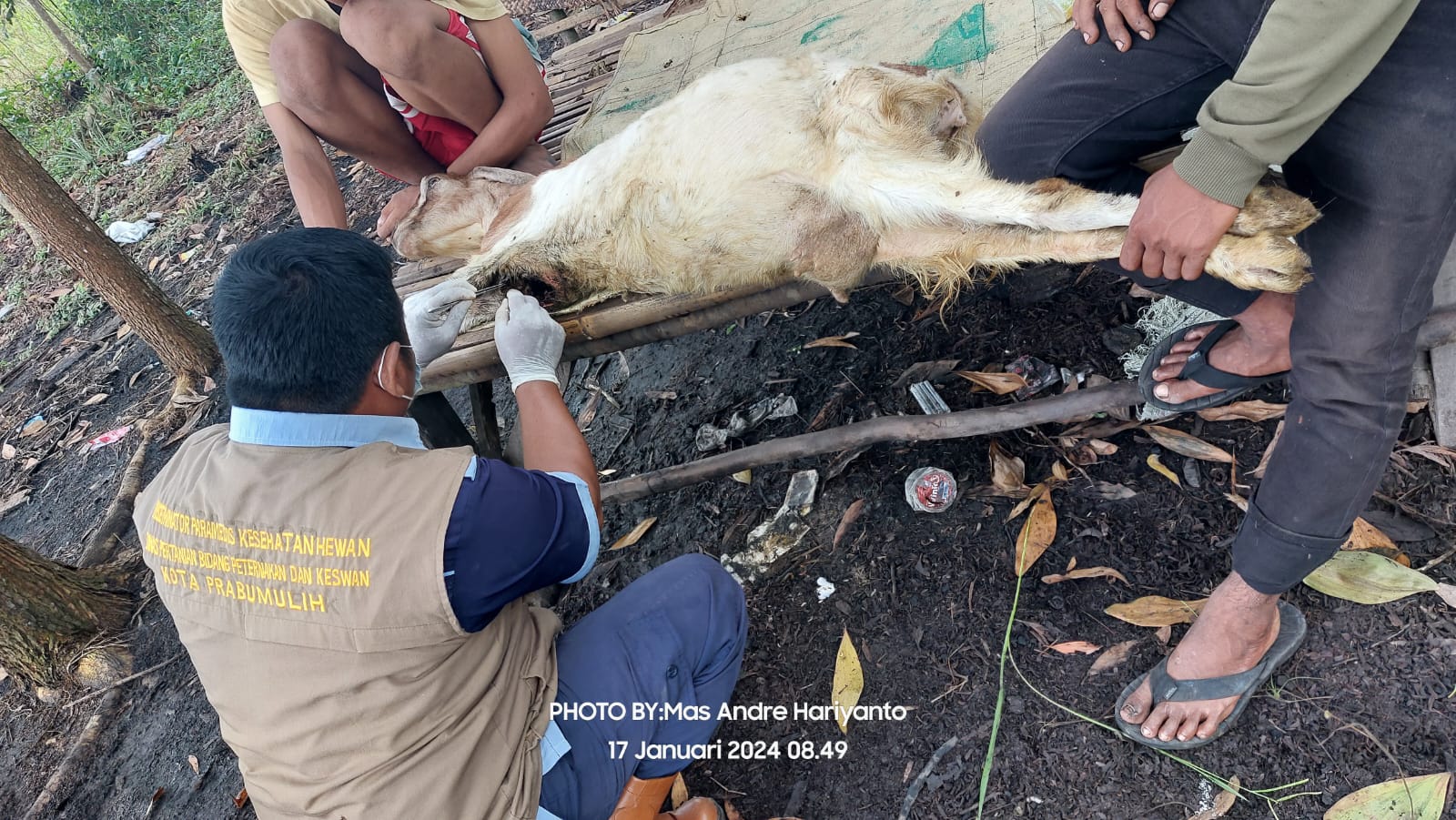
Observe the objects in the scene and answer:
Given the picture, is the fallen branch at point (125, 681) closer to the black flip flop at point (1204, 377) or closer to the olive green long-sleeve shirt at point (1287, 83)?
the black flip flop at point (1204, 377)

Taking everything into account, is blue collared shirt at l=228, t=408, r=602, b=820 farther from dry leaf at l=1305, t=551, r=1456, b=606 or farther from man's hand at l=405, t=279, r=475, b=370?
dry leaf at l=1305, t=551, r=1456, b=606

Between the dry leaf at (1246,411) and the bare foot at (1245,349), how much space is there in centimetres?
19

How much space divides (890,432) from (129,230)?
6.82m

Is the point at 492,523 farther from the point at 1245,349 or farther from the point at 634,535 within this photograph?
the point at 1245,349

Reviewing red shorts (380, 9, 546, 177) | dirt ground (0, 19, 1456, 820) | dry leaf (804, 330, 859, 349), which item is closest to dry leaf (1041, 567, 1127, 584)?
dirt ground (0, 19, 1456, 820)

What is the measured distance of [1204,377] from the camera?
2.06 m

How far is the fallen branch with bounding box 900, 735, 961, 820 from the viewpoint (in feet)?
6.39

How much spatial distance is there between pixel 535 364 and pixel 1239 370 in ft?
6.07

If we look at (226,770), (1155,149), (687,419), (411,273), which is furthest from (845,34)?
(226,770)

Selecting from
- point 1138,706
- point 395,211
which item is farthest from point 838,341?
point 395,211

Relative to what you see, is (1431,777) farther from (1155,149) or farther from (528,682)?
(528,682)

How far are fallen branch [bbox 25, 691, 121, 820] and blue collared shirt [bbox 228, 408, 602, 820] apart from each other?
95.1 inches

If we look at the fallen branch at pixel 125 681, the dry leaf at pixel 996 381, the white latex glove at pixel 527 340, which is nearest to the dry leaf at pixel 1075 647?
the dry leaf at pixel 996 381

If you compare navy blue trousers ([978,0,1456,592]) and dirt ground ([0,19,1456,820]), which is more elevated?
navy blue trousers ([978,0,1456,592])
